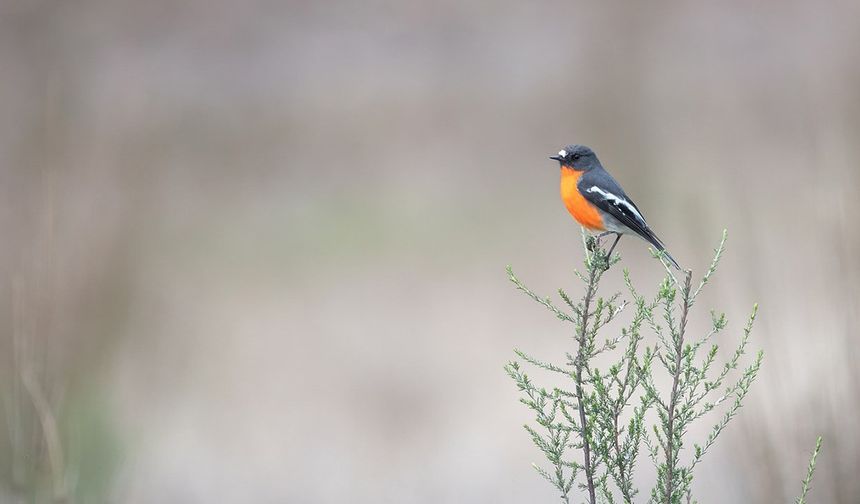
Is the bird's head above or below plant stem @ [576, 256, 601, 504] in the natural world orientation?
above

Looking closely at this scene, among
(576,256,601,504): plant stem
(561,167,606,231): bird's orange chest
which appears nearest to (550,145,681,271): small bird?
(561,167,606,231): bird's orange chest

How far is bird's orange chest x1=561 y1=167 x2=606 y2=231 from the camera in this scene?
2441 millimetres

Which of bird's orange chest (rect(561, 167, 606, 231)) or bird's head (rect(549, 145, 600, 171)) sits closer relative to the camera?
bird's orange chest (rect(561, 167, 606, 231))

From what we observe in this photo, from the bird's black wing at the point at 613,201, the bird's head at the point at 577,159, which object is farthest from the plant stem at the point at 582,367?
the bird's head at the point at 577,159

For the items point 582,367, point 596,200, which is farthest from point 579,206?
point 582,367

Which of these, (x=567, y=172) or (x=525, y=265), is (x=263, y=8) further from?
(x=567, y=172)

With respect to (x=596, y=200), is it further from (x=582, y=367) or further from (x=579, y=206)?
(x=582, y=367)

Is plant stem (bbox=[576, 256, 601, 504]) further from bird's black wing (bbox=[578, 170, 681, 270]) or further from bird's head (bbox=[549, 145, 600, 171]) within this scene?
bird's head (bbox=[549, 145, 600, 171])

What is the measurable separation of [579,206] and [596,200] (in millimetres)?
69

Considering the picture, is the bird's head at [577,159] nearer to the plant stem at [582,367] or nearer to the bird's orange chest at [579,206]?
the bird's orange chest at [579,206]

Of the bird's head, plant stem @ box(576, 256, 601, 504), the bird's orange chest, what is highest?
the bird's head

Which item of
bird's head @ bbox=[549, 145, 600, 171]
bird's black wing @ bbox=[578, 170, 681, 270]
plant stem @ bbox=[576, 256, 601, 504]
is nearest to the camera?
plant stem @ bbox=[576, 256, 601, 504]

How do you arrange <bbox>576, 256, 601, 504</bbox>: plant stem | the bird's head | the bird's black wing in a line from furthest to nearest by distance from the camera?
the bird's head → the bird's black wing → <bbox>576, 256, 601, 504</bbox>: plant stem

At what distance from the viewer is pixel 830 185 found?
141 inches
